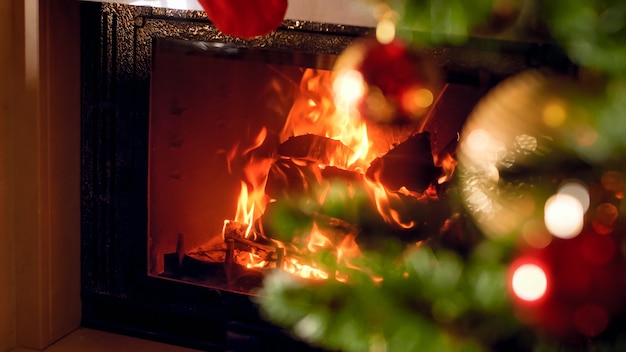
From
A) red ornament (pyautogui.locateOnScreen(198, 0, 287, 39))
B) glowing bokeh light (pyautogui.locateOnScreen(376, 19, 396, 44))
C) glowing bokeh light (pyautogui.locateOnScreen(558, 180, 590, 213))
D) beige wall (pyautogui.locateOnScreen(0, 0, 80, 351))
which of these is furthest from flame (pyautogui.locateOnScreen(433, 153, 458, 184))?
glowing bokeh light (pyautogui.locateOnScreen(558, 180, 590, 213))

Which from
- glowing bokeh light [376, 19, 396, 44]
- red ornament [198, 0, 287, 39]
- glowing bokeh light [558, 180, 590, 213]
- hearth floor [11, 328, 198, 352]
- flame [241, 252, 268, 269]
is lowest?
hearth floor [11, 328, 198, 352]

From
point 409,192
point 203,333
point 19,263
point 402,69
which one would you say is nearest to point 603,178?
point 402,69

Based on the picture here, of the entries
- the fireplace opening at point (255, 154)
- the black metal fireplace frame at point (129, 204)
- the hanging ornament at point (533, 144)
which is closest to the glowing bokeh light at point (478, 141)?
the hanging ornament at point (533, 144)

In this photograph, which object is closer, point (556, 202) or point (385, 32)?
point (556, 202)

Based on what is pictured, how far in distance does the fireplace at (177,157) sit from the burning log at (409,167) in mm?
17

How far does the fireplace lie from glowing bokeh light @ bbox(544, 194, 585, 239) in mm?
991

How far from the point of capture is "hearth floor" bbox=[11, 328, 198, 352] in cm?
167

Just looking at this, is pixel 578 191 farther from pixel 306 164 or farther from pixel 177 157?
pixel 177 157

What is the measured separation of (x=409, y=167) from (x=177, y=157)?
533 mm

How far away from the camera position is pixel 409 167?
57.5 inches

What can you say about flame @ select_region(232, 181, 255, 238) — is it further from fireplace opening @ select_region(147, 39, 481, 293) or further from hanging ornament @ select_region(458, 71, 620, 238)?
hanging ornament @ select_region(458, 71, 620, 238)

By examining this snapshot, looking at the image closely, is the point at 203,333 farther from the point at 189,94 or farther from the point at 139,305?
the point at 189,94

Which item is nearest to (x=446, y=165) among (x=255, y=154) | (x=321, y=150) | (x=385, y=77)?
(x=321, y=150)

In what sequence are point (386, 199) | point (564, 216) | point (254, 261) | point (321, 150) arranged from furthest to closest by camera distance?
point (254, 261) → point (321, 150) → point (386, 199) → point (564, 216)
